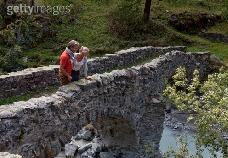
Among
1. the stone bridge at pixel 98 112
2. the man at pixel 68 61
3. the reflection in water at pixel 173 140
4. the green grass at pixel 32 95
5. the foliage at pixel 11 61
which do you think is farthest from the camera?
the foliage at pixel 11 61

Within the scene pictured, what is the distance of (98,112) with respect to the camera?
18.7m

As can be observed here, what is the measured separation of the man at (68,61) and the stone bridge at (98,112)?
0.36 metres

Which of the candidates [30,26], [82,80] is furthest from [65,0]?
[82,80]

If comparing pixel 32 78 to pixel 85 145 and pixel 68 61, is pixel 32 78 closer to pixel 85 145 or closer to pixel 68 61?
pixel 68 61

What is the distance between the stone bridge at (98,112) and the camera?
43.9 ft

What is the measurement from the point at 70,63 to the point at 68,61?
10cm

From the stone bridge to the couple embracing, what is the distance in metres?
0.33

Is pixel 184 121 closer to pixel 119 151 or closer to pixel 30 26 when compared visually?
pixel 119 151

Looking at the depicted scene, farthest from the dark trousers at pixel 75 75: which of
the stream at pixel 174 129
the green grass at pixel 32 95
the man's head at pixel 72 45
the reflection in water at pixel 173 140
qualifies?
the stream at pixel 174 129

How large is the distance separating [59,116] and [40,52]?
25.5 meters

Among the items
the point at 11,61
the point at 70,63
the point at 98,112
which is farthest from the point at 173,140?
the point at 70,63

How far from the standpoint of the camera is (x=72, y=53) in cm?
1650

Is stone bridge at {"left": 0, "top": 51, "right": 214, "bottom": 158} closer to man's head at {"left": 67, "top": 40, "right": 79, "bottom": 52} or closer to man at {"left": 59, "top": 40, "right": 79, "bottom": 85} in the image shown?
man at {"left": 59, "top": 40, "right": 79, "bottom": 85}

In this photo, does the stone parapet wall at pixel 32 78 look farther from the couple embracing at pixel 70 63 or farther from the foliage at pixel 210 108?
the foliage at pixel 210 108
